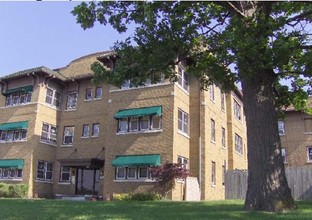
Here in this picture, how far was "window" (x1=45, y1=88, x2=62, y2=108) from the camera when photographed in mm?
36000

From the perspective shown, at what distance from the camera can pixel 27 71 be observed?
35625 mm

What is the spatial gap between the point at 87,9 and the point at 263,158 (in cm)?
794

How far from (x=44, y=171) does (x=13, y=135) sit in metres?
4.24

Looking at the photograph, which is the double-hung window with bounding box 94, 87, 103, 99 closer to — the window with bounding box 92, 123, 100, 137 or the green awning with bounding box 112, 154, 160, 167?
the window with bounding box 92, 123, 100, 137

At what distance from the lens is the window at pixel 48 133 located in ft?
115

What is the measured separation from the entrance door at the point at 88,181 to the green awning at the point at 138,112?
6973mm

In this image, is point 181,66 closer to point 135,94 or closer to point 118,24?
point 135,94

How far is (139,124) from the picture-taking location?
2906 cm

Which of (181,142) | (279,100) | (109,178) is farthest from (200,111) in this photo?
(279,100)

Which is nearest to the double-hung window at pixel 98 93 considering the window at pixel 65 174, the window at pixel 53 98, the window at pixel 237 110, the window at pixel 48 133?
the window at pixel 53 98

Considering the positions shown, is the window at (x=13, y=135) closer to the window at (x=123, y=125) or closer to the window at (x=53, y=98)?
the window at (x=53, y=98)

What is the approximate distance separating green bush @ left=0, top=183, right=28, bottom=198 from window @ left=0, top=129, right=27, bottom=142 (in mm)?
4652

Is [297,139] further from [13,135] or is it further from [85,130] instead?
[13,135]

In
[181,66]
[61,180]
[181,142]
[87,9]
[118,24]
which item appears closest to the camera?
[87,9]
